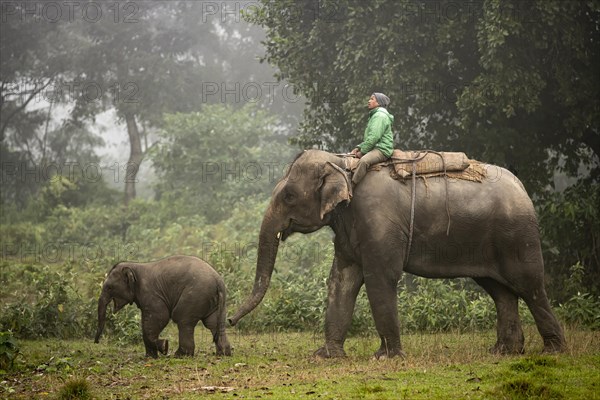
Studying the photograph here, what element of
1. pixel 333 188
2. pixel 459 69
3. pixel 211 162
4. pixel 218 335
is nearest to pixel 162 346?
pixel 218 335

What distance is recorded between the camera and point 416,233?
39.4 ft

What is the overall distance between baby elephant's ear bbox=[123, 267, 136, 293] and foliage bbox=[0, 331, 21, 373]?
2095 millimetres

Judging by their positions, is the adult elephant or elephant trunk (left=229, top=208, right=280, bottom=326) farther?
elephant trunk (left=229, top=208, right=280, bottom=326)

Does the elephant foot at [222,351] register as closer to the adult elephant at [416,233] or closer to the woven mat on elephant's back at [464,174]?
the adult elephant at [416,233]

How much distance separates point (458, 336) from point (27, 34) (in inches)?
1345

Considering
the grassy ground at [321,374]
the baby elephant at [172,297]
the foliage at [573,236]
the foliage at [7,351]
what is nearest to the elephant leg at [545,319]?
the grassy ground at [321,374]

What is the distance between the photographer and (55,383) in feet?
34.6

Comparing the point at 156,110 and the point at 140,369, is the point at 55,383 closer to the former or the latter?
the point at 140,369

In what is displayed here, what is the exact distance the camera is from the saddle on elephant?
39.7 ft

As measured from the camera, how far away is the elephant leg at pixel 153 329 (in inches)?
514

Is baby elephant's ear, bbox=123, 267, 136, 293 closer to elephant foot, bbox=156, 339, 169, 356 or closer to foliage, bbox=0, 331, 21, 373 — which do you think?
elephant foot, bbox=156, 339, 169, 356

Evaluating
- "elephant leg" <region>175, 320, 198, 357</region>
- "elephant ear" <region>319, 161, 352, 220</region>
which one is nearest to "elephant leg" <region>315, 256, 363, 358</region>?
"elephant ear" <region>319, 161, 352, 220</region>

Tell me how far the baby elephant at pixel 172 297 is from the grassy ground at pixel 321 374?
37 cm

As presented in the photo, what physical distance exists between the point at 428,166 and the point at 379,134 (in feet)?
2.90
